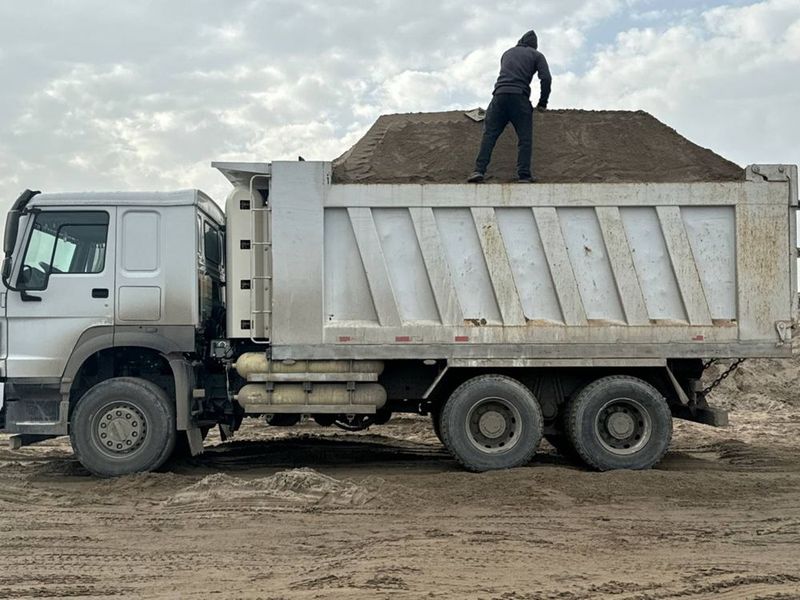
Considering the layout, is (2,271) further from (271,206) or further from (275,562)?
(275,562)

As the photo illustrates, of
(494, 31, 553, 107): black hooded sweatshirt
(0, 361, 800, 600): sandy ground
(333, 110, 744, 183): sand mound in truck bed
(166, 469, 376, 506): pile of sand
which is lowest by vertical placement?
(0, 361, 800, 600): sandy ground

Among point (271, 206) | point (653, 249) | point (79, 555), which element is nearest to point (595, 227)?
point (653, 249)

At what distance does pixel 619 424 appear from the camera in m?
7.28

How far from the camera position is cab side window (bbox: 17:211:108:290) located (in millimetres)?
7223

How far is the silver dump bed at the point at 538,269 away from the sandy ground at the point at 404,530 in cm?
133

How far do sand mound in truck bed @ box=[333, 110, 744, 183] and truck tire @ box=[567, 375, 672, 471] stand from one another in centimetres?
209

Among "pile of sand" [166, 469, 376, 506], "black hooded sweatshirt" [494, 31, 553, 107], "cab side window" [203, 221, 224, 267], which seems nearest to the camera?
"pile of sand" [166, 469, 376, 506]

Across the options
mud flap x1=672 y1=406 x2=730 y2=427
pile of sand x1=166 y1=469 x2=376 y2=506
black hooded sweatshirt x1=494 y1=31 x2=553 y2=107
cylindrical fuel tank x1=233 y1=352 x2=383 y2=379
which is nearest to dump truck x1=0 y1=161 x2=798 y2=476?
cylindrical fuel tank x1=233 y1=352 x2=383 y2=379

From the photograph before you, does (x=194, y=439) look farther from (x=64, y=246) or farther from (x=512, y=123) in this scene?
(x=512, y=123)

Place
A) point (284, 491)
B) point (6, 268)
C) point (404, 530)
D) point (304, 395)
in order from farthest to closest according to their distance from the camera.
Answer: point (304, 395) < point (6, 268) < point (284, 491) < point (404, 530)

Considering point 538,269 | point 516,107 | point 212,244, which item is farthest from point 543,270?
point 212,244

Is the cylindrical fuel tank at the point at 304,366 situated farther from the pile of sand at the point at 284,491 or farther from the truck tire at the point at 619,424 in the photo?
the truck tire at the point at 619,424

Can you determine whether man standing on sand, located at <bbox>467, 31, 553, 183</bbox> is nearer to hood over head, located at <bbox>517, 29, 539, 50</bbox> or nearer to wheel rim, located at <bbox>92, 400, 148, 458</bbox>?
hood over head, located at <bbox>517, 29, 539, 50</bbox>

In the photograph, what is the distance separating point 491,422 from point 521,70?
3656 mm
